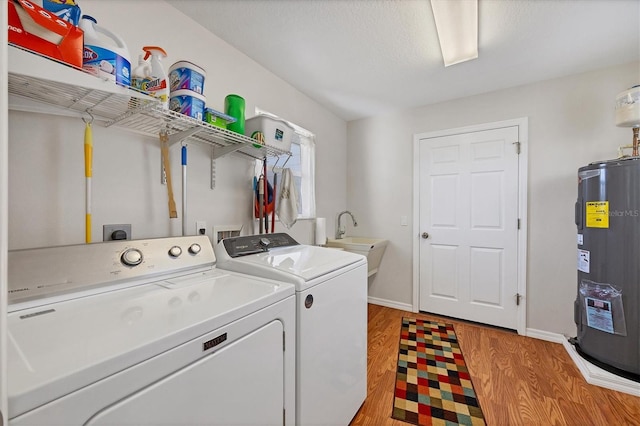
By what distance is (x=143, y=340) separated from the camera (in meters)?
0.60

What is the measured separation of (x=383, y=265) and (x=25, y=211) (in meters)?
3.02

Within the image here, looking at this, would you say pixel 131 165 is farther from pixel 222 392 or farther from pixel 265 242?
pixel 222 392

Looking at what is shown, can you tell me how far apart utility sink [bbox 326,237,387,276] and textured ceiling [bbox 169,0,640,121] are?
1.58 m

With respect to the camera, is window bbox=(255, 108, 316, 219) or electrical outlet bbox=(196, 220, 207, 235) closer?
electrical outlet bbox=(196, 220, 207, 235)

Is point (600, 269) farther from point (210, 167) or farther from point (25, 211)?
point (25, 211)

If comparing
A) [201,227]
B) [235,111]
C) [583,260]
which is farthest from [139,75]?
[583,260]

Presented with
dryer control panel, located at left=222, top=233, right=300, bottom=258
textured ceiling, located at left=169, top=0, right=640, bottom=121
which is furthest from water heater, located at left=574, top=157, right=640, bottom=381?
dryer control panel, located at left=222, top=233, right=300, bottom=258

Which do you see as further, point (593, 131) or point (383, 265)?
point (383, 265)

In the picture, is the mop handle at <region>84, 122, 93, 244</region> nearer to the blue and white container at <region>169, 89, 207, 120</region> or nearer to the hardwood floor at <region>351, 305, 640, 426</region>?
the blue and white container at <region>169, 89, 207, 120</region>

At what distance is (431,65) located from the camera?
7.08ft

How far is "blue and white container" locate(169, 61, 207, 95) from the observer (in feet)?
4.09

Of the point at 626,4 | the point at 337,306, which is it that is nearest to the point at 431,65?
the point at 626,4

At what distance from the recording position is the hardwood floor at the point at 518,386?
4.97ft

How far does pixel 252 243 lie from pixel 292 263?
37 cm
